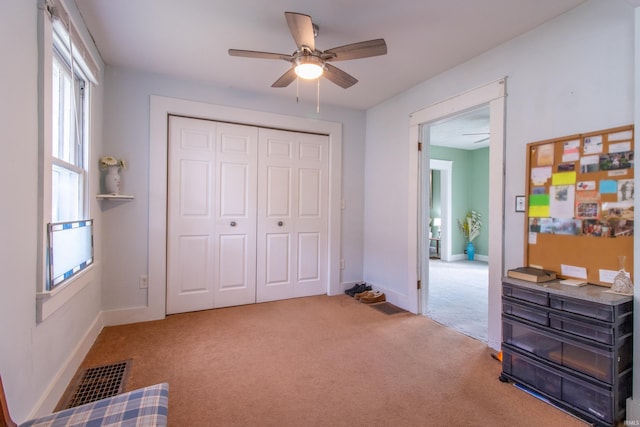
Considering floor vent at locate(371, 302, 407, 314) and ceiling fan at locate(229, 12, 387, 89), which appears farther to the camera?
floor vent at locate(371, 302, 407, 314)

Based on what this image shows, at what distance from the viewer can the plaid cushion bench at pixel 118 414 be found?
3.41 ft

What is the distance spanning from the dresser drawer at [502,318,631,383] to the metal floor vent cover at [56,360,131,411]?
258 centimetres

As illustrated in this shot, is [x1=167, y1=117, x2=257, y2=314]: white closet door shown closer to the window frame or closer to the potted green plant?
the window frame

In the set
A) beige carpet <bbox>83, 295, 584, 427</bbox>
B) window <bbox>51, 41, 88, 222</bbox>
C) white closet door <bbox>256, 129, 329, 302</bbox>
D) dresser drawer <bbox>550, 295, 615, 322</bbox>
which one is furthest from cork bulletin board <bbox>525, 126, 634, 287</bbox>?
window <bbox>51, 41, 88, 222</bbox>

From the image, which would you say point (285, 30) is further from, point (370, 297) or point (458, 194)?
point (458, 194)

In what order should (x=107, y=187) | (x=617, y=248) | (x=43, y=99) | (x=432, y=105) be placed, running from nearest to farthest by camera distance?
(x=43, y=99), (x=617, y=248), (x=107, y=187), (x=432, y=105)

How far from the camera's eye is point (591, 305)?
1640 mm

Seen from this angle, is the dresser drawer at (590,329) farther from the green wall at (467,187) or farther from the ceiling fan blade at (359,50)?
the green wall at (467,187)

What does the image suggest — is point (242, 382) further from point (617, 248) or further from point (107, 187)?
point (617, 248)

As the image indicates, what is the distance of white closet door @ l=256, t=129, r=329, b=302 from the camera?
3699mm

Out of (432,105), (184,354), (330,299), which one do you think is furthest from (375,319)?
(432,105)

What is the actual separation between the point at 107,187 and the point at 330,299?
2.71 metres

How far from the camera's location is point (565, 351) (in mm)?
1771

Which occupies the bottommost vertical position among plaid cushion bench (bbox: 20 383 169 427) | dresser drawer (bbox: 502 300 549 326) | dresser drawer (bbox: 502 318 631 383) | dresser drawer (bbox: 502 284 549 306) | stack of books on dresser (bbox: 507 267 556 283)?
dresser drawer (bbox: 502 318 631 383)
